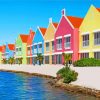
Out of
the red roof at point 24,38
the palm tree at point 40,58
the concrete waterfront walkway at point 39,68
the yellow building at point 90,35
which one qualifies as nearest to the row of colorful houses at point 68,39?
the yellow building at point 90,35

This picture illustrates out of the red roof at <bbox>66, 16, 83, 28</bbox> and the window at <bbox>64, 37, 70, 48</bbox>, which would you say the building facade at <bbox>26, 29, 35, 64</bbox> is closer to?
the window at <bbox>64, 37, 70, 48</bbox>

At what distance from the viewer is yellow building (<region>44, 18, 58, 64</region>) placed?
67688 mm

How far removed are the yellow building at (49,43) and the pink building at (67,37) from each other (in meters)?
3.07

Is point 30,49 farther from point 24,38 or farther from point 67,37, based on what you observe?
point 67,37

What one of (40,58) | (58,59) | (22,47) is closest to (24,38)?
(22,47)

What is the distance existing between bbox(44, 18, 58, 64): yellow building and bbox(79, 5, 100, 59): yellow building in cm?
1282

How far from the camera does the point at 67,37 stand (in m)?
59.7

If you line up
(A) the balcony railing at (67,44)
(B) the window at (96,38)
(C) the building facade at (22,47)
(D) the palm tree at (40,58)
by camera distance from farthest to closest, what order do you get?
(C) the building facade at (22,47), (D) the palm tree at (40,58), (A) the balcony railing at (67,44), (B) the window at (96,38)

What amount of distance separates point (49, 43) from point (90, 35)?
1862 centimetres

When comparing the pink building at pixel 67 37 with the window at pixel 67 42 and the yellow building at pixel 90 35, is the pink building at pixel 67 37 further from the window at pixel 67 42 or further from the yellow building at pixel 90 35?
the yellow building at pixel 90 35

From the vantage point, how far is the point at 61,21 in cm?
6188

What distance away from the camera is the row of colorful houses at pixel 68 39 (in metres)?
51.6

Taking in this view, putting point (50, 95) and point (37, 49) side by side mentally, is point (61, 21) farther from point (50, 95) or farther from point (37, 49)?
point (50, 95)

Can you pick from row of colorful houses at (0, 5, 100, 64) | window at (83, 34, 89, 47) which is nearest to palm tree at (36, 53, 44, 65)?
row of colorful houses at (0, 5, 100, 64)
